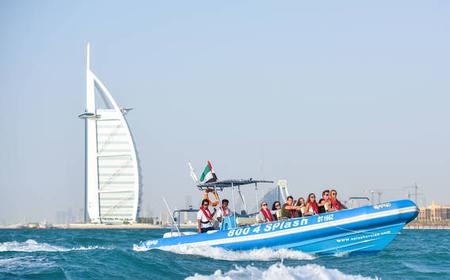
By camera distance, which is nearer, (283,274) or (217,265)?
(283,274)

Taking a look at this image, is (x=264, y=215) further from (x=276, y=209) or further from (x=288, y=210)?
(x=288, y=210)

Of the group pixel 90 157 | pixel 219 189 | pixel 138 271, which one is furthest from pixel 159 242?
pixel 90 157

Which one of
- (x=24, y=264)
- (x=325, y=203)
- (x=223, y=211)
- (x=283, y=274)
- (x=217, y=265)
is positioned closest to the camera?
(x=283, y=274)

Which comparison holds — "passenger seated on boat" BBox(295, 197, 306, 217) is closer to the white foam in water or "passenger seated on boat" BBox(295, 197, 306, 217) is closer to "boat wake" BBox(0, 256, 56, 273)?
the white foam in water

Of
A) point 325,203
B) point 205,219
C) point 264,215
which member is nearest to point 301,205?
point 325,203

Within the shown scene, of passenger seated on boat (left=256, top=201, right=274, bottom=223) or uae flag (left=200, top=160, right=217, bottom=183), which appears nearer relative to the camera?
passenger seated on boat (left=256, top=201, right=274, bottom=223)

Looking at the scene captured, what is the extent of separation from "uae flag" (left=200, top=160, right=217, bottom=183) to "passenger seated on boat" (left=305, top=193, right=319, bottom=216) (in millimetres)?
3023

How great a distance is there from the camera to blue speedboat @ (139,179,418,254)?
20.6 meters

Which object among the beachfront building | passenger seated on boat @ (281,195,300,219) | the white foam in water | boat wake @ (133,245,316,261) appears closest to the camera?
the white foam in water

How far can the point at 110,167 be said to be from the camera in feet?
374

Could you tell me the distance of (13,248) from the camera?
85.0 feet

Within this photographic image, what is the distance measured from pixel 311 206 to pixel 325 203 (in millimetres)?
417

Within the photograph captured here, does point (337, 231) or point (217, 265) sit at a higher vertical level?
point (337, 231)

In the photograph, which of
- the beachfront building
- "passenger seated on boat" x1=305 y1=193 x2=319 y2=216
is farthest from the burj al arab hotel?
"passenger seated on boat" x1=305 y1=193 x2=319 y2=216
